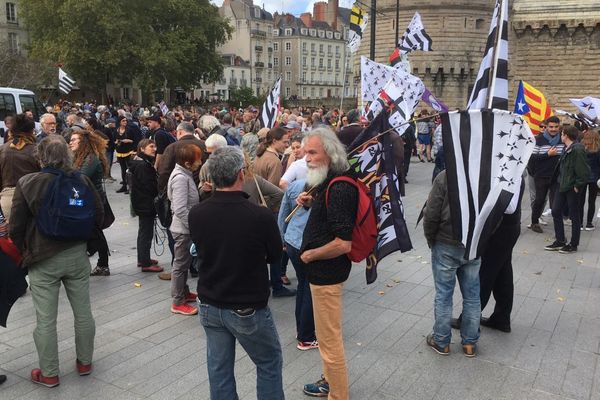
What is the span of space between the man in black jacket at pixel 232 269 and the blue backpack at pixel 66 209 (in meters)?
1.32

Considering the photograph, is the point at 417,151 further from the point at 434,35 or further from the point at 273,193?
the point at 434,35

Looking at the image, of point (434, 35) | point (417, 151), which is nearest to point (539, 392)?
point (417, 151)

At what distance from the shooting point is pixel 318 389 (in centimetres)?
394

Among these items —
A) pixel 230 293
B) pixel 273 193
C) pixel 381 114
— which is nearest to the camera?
pixel 230 293

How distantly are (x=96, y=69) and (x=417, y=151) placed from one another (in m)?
32.2

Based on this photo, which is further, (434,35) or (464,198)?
(434,35)

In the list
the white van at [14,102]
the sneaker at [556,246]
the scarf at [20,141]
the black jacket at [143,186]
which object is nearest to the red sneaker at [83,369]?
the scarf at [20,141]

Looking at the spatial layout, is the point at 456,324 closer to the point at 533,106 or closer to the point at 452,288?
the point at 452,288

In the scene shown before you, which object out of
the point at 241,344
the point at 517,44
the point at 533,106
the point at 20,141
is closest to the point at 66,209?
the point at 241,344

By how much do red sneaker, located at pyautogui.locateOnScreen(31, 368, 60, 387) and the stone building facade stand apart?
123ft

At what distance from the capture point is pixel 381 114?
4.41 m

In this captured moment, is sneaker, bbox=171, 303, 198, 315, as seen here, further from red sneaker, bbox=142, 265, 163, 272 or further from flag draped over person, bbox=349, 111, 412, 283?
flag draped over person, bbox=349, 111, 412, 283

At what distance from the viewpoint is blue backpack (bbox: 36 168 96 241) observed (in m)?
3.85

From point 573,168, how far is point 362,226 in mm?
6129
